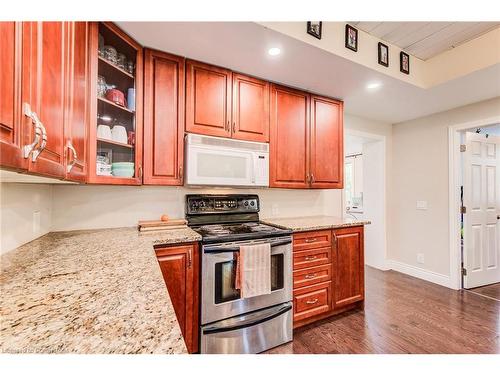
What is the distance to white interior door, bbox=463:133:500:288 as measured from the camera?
299 cm

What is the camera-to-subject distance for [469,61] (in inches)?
84.3

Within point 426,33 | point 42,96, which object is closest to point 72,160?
point 42,96

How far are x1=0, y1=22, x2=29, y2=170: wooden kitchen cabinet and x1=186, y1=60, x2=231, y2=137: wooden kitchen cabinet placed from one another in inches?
52.7

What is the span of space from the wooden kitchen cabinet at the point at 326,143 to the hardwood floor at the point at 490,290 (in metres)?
2.16

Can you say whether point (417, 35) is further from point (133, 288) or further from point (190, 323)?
point (190, 323)

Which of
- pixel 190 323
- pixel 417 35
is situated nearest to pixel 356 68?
pixel 417 35

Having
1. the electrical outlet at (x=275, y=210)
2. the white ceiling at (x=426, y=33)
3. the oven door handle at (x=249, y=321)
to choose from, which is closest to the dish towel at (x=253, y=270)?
the oven door handle at (x=249, y=321)

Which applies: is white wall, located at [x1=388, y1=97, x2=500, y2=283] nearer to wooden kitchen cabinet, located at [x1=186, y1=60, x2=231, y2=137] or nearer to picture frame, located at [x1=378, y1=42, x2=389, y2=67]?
picture frame, located at [x1=378, y1=42, x2=389, y2=67]

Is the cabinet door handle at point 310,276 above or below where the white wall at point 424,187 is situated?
below

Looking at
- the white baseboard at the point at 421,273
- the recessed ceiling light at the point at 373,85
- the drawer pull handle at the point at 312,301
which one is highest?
the recessed ceiling light at the point at 373,85

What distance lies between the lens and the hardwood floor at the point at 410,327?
185 cm

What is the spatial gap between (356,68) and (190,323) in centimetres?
240

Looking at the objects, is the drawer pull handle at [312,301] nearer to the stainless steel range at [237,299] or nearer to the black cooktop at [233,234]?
the stainless steel range at [237,299]

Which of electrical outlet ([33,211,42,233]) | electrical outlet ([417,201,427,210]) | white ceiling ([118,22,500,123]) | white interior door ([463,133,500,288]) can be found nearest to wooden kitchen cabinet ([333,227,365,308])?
white ceiling ([118,22,500,123])
